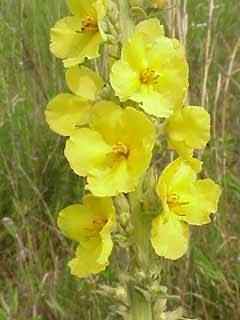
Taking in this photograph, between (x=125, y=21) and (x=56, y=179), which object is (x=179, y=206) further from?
(x=56, y=179)

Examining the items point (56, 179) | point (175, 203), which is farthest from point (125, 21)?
point (56, 179)

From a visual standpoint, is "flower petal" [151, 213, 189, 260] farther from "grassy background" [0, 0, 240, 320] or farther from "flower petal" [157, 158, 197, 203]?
"grassy background" [0, 0, 240, 320]

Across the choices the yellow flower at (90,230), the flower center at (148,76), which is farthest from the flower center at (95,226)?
the flower center at (148,76)

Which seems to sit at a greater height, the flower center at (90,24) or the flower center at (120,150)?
the flower center at (90,24)

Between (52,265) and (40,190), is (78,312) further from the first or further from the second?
(40,190)

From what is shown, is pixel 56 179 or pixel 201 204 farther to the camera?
pixel 56 179

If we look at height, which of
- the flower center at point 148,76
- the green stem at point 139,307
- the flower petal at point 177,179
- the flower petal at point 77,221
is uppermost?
the flower center at point 148,76

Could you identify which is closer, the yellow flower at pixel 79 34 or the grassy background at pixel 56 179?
the yellow flower at pixel 79 34

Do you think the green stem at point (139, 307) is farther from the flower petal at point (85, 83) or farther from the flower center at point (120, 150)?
the flower petal at point (85, 83)
